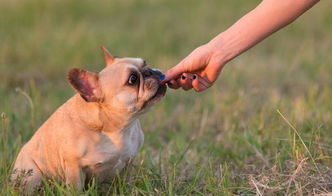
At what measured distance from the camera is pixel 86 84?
152 inches

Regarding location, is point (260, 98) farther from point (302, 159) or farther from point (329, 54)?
point (302, 159)

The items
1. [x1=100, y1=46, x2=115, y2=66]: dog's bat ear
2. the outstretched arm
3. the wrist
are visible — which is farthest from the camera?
[x1=100, y1=46, x2=115, y2=66]: dog's bat ear

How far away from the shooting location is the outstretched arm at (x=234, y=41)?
3552mm

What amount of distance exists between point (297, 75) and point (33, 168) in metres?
3.82

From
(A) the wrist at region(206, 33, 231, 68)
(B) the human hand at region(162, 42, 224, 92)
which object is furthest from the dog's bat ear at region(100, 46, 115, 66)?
(A) the wrist at region(206, 33, 231, 68)

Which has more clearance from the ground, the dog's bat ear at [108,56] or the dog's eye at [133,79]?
the dog's bat ear at [108,56]

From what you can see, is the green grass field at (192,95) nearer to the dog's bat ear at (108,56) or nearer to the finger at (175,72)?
the finger at (175,72)

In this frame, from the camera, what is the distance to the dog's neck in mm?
3875

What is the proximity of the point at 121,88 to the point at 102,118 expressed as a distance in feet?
0.71

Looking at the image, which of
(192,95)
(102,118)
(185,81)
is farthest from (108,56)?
(192,95)

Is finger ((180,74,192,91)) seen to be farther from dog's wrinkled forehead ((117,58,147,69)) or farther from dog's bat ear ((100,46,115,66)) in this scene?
dog's bat ear ((100,46,115,66))

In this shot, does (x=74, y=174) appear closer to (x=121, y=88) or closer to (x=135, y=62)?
(x=121, y=88)

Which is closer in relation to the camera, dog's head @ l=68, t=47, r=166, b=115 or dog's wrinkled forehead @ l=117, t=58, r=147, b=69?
dog's head @ l=68, t=47, r=166, b=115

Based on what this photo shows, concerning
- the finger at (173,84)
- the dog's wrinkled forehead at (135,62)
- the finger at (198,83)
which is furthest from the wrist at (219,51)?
the dog's wrinkled forehead at (135,62)
